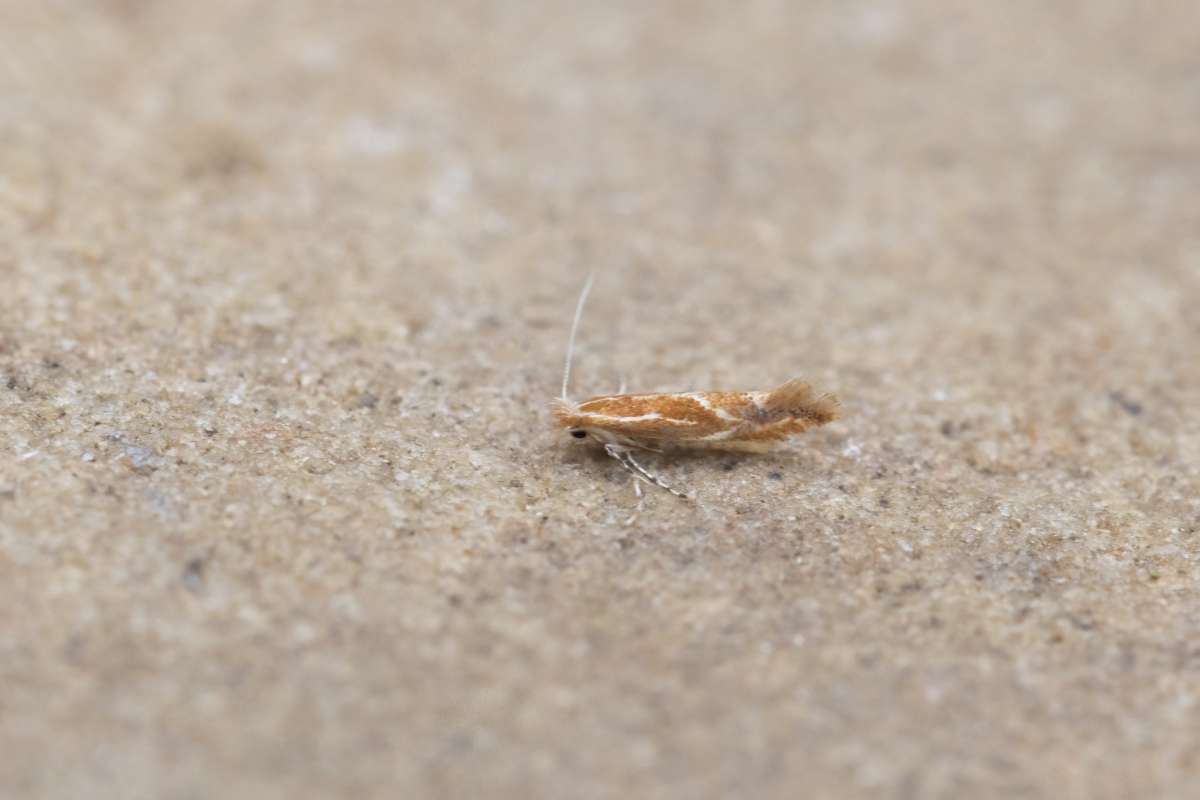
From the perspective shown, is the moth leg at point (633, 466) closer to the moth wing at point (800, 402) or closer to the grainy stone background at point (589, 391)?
the grainy stone background at point (589, 391)

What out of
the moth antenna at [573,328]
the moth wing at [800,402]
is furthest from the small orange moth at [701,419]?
the moth antenna at [573,328]

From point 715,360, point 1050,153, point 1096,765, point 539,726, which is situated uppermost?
point 1050,153

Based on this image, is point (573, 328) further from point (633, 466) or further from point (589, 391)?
point (633, 466)

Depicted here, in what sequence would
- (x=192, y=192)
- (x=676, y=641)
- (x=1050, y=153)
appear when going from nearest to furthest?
1. (x=676, y=641)
2. (x=192, y=192)
3. (x=1050, y=153)

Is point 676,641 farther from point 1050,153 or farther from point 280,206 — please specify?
point 1050,153

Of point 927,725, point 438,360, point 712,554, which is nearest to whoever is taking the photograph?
point 927,725

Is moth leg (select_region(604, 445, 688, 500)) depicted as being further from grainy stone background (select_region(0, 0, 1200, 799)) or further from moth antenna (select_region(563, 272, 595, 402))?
moth antenna (select_region(563, 272, 595, 402))

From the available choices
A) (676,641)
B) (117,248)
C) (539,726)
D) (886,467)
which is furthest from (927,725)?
(117,248)

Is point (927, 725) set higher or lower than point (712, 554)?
lower
